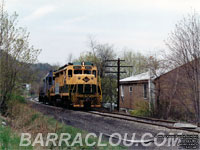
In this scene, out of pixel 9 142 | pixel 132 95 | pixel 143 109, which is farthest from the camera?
pixel 132 95

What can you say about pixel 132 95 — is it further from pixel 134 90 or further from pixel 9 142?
pixel 9 142

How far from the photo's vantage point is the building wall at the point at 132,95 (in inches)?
1244

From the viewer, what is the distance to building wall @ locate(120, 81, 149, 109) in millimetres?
31594

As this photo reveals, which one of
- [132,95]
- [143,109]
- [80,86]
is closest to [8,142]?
[80,86]

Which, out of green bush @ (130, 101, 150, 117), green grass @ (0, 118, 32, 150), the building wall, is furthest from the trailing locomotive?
green grass @ (0, 118, 32, 150)

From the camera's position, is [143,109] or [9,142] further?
[143,109]

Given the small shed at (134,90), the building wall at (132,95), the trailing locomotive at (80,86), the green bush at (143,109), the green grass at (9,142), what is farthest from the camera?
the building wall at (132,95)

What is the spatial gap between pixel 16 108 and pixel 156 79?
37.1 feet

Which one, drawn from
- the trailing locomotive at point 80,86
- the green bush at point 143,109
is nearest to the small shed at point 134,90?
the green bush at point 143,109

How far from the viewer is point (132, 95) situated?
112 ft

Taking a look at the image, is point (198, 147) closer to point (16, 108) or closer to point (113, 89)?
point (16, 108)

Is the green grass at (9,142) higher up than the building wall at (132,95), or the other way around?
the building wall at (132,95)

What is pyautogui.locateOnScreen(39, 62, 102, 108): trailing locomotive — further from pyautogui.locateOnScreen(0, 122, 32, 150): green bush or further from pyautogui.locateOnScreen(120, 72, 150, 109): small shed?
pyautogui.locateOnScreen(0, 122, 32, 150): green bush

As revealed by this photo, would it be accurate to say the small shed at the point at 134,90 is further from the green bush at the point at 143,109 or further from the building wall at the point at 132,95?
the green bush at the point at 143,109
